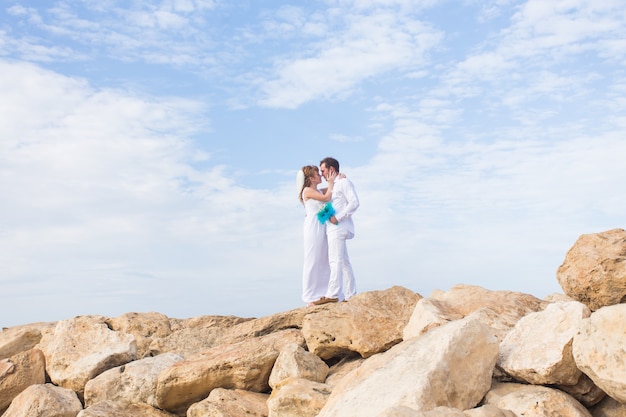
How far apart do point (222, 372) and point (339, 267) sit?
13.4 feet

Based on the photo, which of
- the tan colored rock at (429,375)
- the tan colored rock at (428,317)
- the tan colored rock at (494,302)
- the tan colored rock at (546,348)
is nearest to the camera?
the tan colored rock at (429,375)

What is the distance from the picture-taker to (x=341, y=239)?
12.5 m

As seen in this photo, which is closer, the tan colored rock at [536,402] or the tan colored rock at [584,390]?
the tan colored rock at [536,402]

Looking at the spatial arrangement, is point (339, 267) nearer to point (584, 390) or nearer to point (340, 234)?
point (340, 234)

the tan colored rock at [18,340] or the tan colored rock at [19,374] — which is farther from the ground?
the tan colored rock at [18,340]

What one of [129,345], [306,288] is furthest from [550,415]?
[306,288]

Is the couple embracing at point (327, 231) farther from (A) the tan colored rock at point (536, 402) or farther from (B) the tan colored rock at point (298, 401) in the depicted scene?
(A) the tan colored rock at point (536, 402)

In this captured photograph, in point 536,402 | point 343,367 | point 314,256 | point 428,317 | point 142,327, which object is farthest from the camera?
point 314,256

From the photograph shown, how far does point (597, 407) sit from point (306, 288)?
6991 mm

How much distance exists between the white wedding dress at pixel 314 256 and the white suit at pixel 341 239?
0.99 feet

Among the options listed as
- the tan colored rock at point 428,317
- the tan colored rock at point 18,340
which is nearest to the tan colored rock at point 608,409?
the tan colored rock at point 428,317

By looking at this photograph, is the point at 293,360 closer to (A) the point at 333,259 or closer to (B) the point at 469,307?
(B) the point at 469,307

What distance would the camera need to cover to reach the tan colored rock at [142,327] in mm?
10867

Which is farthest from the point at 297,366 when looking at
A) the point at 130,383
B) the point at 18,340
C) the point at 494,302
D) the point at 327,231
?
the point at 18,340
